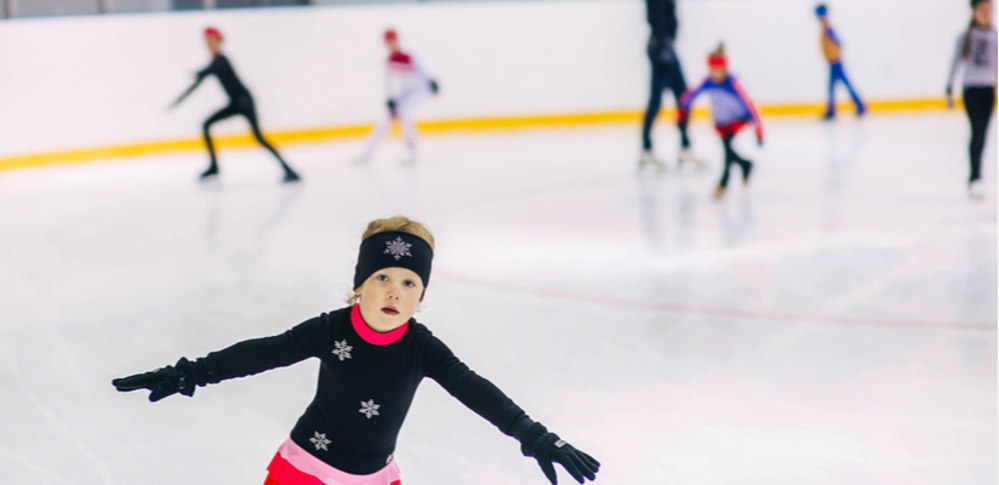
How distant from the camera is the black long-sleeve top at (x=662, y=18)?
25.7 feet

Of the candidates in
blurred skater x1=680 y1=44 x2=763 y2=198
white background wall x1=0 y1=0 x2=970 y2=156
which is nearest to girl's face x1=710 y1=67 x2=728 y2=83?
blurred skater x1=680 y1=44 x2=763 y2=198

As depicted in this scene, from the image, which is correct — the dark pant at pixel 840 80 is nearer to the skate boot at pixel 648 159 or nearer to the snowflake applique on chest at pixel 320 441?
the skate boot at pixel 648 159

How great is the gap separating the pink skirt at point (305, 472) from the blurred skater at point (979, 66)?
550 cm

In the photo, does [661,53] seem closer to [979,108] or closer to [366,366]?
[979,108]

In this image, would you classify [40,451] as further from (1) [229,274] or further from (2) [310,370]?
(1) [229,274]

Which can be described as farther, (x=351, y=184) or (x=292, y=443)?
(x=351, y=184)

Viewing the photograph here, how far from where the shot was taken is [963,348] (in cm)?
353

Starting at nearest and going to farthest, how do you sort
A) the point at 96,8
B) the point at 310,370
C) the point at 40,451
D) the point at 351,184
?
the point at 40,451, the point at 310,370, the point at 351,184, the point at 96,8

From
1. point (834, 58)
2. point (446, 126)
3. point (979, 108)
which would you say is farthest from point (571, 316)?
point (834, 58)

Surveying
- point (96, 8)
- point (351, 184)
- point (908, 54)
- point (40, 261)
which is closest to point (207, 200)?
point (351, 184)

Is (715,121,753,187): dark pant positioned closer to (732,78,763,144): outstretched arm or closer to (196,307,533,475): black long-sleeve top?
(732,78,763,144): outstretched arm

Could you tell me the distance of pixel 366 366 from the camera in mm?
1716

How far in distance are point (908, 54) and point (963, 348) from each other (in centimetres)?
969

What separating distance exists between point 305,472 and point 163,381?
0.90 ft
